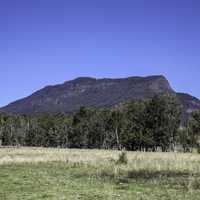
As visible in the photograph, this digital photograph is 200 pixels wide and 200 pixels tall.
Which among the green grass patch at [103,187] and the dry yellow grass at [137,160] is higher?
the dry yellow grass at [137,160]

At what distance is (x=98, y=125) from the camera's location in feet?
372

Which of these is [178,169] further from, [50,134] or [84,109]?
[50,134]

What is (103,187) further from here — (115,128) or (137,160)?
(115,128)

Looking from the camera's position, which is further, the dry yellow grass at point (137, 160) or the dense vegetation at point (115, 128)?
the dense vegetation at point (115, 128)

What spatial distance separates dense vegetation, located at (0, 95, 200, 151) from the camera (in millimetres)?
94125

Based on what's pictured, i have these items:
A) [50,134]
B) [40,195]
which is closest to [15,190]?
[40,195]

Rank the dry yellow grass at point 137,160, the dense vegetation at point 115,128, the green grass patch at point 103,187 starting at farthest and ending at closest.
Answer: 1. the dense vegetation at point 115,128
2. the dry yellow grass at point 137,160
3. the green grass patch at point 103,187

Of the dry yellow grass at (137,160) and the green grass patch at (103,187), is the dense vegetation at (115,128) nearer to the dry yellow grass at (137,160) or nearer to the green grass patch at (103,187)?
the dry yellow grass at (137,160)

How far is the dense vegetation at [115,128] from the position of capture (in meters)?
94.1

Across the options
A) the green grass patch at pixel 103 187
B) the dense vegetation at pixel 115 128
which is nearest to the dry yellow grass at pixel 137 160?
the green grass patch at pixel 103 187

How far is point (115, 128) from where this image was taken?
108 metres

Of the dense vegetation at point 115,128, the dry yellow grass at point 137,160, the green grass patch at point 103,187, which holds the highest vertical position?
the dense vegetation at point 115,128

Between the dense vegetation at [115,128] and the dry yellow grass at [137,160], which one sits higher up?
the dense vegetation at [115,128]

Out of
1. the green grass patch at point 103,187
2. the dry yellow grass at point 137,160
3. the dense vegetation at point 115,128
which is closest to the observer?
the green grass patch at point 103,187
